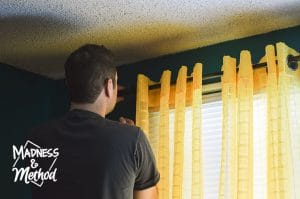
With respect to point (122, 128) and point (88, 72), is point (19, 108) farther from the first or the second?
point (122, 128)

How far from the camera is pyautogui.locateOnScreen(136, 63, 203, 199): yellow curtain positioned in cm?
229

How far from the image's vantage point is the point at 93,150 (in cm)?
151

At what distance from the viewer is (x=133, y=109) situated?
2799 mm

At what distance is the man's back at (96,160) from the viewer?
1486mm

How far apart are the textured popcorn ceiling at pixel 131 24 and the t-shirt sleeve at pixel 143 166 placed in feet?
2.47

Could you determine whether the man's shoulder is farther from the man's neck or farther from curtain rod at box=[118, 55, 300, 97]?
curtain rod at box=[118, 55, 300, 97]

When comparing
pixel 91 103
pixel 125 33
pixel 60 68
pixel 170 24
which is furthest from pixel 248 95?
pixel 60 68

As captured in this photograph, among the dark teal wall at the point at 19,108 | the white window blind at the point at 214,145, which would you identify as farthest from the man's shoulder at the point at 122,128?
the dark teal wall at the point at 19,108

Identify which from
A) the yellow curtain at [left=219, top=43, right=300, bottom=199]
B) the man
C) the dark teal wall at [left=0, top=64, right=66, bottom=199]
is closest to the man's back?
the man

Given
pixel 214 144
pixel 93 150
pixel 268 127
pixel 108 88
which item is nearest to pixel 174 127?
pixel 214 144

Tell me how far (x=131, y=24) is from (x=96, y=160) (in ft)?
3.16

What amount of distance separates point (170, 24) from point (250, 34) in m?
0.39

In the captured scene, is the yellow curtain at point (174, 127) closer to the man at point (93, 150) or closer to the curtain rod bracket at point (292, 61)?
the curtain rod bracket at point (292, 61)

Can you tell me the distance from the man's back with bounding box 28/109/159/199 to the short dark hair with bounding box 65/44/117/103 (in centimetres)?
6
